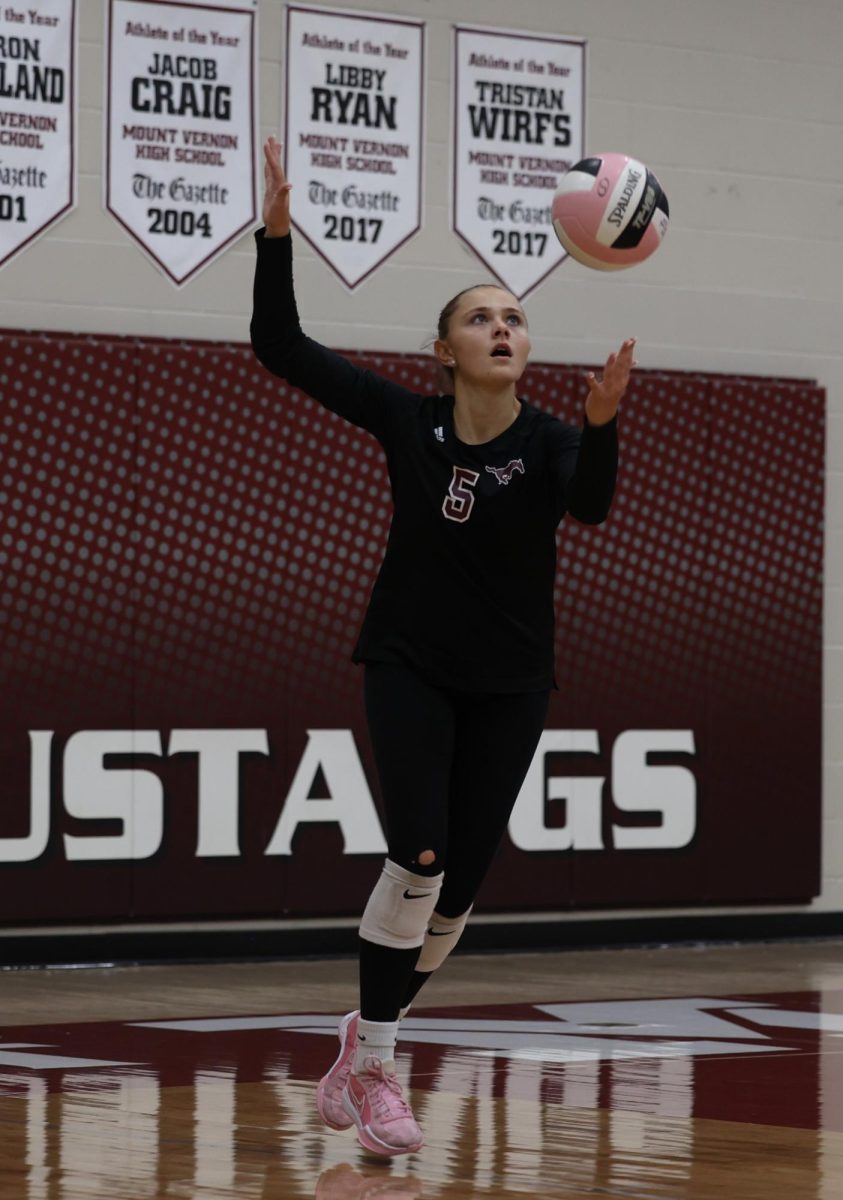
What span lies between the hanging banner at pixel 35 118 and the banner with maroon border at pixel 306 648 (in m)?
0.45

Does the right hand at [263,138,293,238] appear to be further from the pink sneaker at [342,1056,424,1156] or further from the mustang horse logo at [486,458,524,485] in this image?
the pink sneaker at [342,1056,424,1156]

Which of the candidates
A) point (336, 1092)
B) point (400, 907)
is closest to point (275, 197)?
point (400, 907)

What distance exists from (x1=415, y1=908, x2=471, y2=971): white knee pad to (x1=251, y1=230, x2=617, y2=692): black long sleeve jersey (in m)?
0.54

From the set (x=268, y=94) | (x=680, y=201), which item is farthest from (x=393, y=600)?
(x=680, y=201)

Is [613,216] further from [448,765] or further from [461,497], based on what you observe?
[448,765]

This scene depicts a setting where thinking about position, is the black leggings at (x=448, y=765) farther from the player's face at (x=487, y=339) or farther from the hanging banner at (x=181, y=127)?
the hanging banner at (x=181, y=127)

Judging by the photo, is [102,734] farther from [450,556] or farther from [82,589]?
[450,556]

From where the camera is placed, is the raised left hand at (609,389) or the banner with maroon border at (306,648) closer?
the raised left hand at (609,389)

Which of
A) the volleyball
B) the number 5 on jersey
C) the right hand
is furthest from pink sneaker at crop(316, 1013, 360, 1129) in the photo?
the volleyball

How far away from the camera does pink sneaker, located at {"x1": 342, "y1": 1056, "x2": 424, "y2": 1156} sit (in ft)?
14.1

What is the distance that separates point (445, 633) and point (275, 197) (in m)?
0.93

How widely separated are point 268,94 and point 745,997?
384 centimetres

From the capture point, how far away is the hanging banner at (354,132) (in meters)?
8.71

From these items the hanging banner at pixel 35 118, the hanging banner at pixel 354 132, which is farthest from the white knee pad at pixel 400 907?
the hanging banner at pixel 354 132
